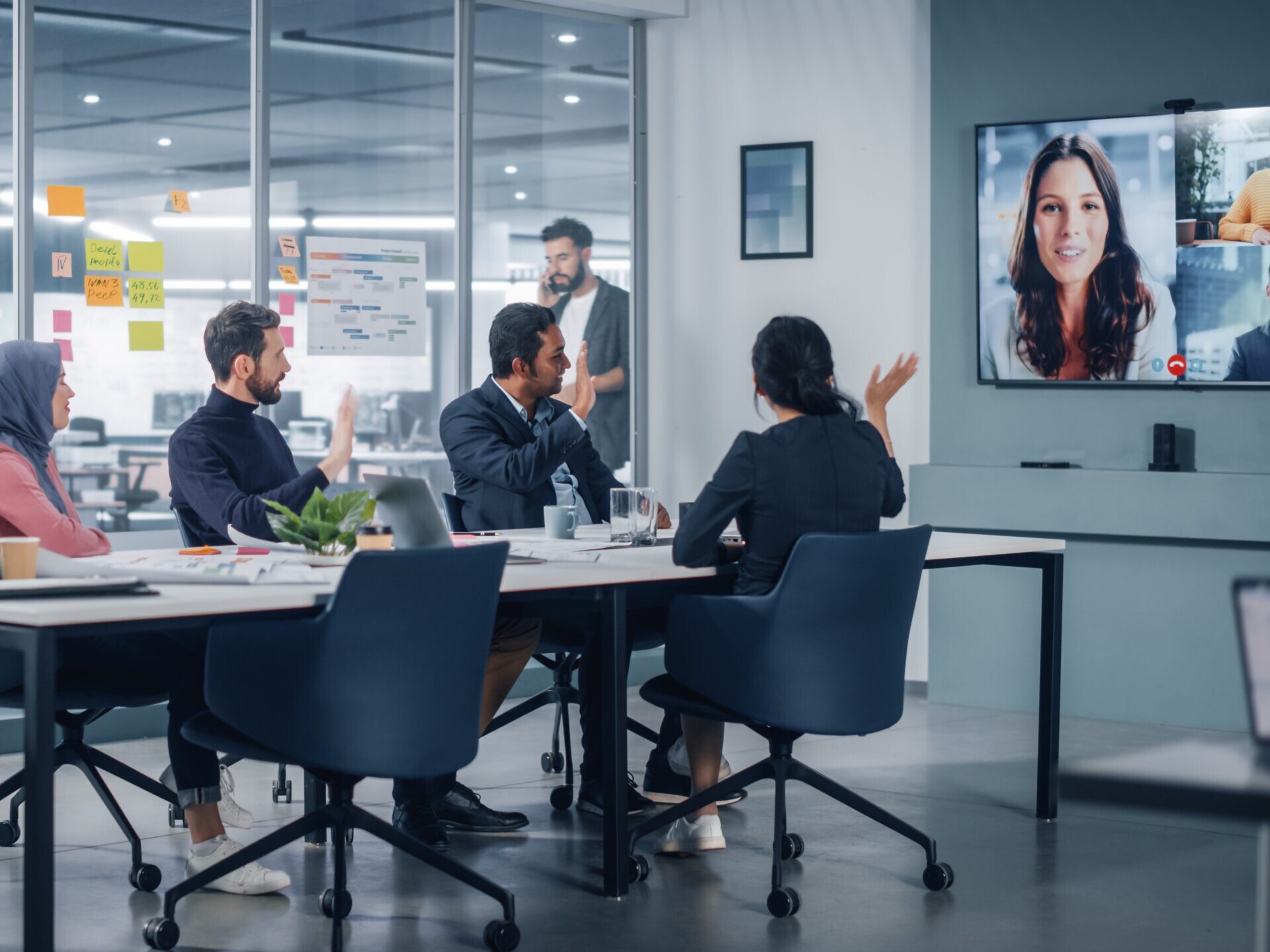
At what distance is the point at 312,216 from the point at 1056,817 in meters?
3.30

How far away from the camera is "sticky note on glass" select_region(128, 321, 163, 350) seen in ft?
16.9

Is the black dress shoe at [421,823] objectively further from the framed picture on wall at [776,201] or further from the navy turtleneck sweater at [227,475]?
the framed picture on wall at [776,201]

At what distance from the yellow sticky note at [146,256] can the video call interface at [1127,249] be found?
2878 millimetres

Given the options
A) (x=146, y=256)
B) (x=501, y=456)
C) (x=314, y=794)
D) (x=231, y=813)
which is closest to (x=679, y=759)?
(x=501, y=456)

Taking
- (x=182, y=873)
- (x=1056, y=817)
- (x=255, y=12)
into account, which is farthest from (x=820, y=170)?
(x=182, y=873)

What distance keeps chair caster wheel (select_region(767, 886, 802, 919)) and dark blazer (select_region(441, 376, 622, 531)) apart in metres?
1.42

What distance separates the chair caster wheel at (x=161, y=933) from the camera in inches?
118

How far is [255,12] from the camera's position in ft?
17.7

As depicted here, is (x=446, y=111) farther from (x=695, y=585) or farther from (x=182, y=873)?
(x=182, y=873)

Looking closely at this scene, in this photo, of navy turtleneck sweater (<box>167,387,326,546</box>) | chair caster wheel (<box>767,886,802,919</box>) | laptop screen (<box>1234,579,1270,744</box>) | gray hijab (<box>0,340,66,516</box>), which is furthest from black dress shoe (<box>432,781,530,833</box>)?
laptop screen (<box>1234,579,1270,744</box>)

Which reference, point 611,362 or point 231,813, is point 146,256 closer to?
point 611,362

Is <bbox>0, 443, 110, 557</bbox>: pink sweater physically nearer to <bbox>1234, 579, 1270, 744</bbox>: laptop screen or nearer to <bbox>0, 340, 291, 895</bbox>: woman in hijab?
<bbox>0, 340, 291, 895</bbox>: woman in hijab

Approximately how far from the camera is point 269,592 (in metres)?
2.78

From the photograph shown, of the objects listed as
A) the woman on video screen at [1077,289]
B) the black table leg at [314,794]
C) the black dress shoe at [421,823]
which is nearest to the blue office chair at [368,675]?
the black table leg at [314,794]
